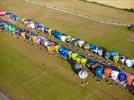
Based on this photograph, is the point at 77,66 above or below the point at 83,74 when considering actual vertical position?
above

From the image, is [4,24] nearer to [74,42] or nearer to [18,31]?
[18,31]

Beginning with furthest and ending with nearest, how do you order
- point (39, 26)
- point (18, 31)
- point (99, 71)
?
point (39, 26) → point (18, 31) → point (99, 71)

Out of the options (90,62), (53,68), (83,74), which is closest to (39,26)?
(53,68)

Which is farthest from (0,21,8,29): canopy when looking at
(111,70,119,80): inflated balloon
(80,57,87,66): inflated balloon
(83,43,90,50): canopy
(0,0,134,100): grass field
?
(111,70,119,80): inflated balloon

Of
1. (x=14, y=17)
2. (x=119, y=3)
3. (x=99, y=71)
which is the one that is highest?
(x=119, y=3)

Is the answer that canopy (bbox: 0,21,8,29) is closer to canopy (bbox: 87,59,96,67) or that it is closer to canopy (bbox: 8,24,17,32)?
canopy (bbox: 8,24,17,32)

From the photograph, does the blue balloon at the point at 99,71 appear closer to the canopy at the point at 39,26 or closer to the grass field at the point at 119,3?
the canopy at the point at 39,26

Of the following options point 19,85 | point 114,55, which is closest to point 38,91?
point 19,85

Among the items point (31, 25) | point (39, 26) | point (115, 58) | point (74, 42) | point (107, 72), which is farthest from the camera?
point (31, 25)

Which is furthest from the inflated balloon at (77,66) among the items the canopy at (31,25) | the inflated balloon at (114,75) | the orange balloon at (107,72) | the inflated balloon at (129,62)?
the canopy at (31,25)
